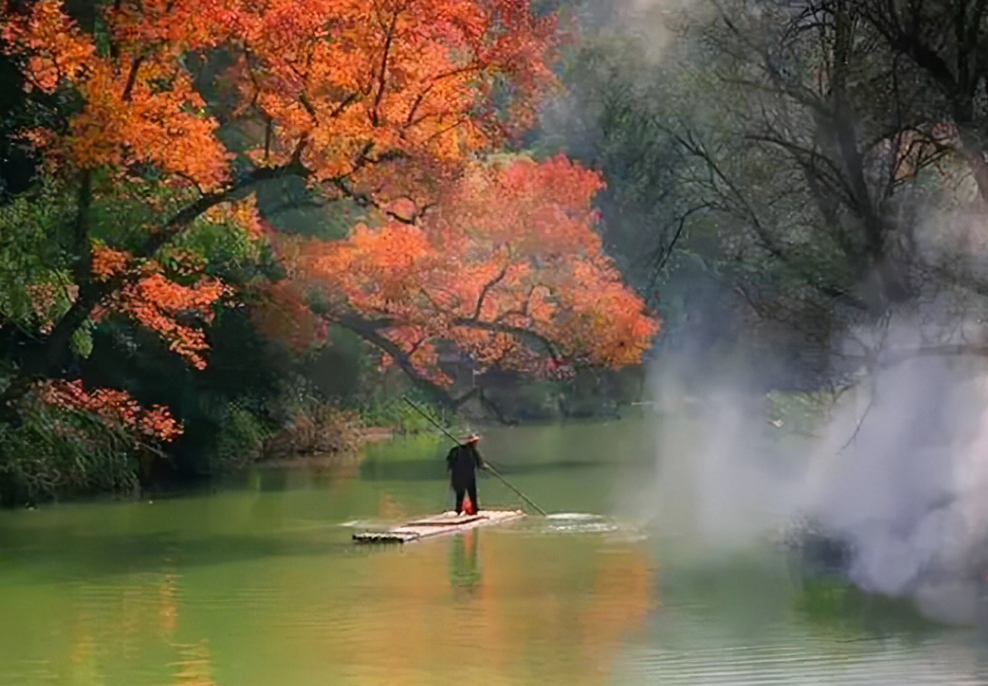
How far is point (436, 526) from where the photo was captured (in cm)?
2877

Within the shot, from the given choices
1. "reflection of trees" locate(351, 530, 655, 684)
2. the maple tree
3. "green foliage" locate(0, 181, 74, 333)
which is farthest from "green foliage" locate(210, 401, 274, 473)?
"reflection of trees" locate(351, 530, 655, 684)

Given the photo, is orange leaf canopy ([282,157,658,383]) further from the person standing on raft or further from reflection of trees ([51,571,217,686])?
reflection of trees ([51,571,217,686])

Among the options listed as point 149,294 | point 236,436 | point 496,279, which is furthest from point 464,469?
point 496,279

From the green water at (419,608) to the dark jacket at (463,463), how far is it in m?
1.09

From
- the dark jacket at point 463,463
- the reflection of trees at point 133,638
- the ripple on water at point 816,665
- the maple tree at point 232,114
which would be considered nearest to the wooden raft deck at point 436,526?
the dark jacket at point 463,463

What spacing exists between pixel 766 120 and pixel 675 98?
12764mm

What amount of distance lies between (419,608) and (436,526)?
7175 millimetres

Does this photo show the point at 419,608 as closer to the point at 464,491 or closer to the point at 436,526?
the point at 436,526

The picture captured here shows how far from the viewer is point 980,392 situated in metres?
23.7

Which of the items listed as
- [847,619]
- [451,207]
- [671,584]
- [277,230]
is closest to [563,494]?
[451,207]

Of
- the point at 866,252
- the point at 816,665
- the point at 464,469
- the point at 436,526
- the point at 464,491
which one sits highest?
the point at 866,252

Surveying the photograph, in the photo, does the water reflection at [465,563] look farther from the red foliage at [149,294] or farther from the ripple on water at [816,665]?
the red foliage at [149,294]

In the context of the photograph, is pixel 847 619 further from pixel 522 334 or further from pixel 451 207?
pixel 522 334

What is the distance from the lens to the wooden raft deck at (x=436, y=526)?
90.9ft
